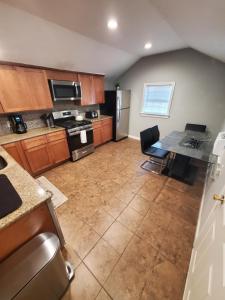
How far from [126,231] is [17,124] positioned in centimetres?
276

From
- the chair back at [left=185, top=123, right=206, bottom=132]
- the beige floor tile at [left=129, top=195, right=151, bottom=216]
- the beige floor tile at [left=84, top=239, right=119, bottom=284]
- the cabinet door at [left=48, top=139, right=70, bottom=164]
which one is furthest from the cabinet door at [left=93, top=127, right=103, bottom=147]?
the beige floor tile at [left=84, top=239, right=119, bottom=284]

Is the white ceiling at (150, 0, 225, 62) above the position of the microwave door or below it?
above

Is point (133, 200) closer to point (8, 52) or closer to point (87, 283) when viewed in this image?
point (87, 283)

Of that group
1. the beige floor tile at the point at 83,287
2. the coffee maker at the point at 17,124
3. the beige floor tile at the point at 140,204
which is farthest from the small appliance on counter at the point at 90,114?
the beige floor tile at the point at 83,287

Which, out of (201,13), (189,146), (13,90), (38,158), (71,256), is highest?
(201,13)

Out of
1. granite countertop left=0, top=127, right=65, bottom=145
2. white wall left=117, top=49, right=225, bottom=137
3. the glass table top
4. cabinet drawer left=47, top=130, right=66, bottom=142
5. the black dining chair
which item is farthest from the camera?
white wall left=117, top=49, right=225, bottom=137

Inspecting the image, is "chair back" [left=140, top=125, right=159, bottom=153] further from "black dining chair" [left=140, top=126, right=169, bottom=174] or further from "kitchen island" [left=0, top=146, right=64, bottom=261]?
"kitchen island" [left=0, top=146, right=64, bottom=261]

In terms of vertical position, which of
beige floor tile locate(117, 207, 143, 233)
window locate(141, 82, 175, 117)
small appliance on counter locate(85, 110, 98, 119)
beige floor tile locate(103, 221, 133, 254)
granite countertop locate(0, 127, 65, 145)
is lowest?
beige floor tile locate(103, 221, 133, 254)

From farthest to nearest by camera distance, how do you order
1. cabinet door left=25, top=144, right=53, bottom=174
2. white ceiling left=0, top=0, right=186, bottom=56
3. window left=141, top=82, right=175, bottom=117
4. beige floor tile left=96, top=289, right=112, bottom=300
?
window left=141, top=82, right=175, bottom=117 < cabinet door left=25, top=144, right=53, bottom=174 < white ceiling left=0, top=0, right=186, bottom=56 < beige floor tile left=96, top=289, right=112, bottom=300

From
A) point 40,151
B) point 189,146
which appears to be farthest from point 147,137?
point 40,151

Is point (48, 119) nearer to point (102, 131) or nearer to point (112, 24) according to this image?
point (102, 131)

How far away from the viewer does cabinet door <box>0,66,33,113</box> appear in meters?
2.12

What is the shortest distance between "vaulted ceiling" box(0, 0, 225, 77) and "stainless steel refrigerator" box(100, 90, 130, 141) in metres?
1.17

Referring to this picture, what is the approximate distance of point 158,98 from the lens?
12.5ft
